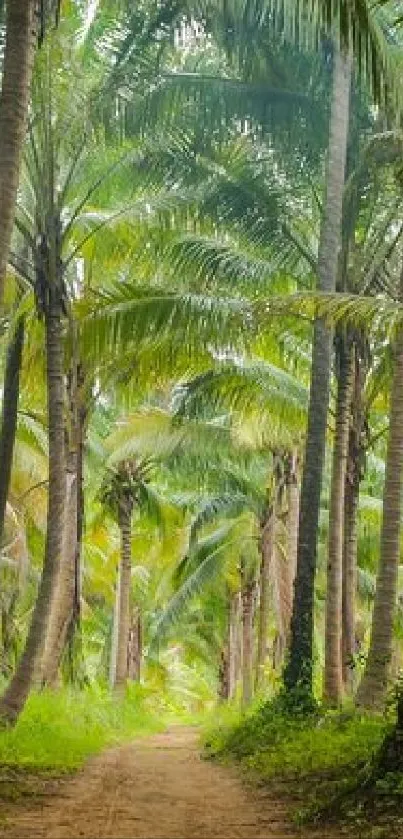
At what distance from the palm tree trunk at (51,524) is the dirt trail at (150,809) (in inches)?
42.8

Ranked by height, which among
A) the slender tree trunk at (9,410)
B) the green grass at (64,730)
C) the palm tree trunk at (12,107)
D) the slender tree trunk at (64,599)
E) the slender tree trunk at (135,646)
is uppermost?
the palm tree trunk at (12,107)

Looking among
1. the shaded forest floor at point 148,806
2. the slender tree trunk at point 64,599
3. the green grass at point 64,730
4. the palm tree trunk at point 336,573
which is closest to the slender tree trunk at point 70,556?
the slender tree trunk at point 64,599

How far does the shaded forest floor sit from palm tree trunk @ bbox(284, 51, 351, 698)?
94.5 inches

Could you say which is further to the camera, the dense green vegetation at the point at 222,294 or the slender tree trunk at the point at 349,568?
the slender tree trunk at the point at 349,568

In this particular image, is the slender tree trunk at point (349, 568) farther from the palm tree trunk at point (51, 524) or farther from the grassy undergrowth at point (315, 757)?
the palm tree trunk at point (51, 524)

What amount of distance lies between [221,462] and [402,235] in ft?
30.5

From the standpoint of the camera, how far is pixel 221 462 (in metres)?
22.5

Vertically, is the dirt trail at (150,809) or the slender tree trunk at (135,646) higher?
the dirt trail at (150,809)

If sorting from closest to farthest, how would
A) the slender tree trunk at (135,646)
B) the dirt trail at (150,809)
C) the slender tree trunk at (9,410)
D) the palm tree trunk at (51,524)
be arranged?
the dirt trail at (150,809) < the palm tree trunk at (51,524) < the slender tree trunk at (9,410) < the slender tree trunk at (135,646)

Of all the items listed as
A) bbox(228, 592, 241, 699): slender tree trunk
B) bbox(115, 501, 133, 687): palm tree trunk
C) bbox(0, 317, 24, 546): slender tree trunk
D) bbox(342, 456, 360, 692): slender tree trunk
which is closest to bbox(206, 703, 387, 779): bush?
bbox(342, 456, 360, 692): slender tree trunk

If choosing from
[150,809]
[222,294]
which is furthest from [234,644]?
[150,809]

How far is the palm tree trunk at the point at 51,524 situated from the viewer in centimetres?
1138

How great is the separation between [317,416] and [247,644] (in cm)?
1177

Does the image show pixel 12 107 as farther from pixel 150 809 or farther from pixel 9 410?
pixel 9 410
